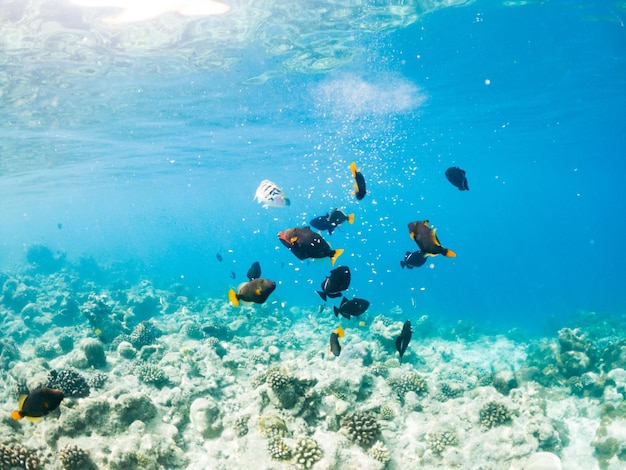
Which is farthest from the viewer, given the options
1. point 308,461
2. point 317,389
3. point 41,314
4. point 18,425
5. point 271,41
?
point 41,314

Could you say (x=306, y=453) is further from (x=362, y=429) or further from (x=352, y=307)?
(x=352, y=307)

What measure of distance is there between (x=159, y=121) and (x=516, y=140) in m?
35.1

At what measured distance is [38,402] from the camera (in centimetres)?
483

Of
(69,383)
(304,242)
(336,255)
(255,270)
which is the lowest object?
(69,383)

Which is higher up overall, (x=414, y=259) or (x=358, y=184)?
(x=358, y=184)

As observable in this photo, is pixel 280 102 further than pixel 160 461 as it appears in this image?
Yes

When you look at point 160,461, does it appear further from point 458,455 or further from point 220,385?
point 458,455

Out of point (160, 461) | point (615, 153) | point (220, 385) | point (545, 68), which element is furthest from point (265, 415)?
point (615, 153)

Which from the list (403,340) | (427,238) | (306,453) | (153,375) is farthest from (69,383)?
(427,238)

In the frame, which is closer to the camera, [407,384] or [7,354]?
[407,384]

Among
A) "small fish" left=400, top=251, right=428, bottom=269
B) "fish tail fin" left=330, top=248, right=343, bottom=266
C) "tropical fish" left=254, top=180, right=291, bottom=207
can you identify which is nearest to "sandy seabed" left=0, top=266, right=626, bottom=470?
"small fish" left=400, top=251, right=428, bottom=269

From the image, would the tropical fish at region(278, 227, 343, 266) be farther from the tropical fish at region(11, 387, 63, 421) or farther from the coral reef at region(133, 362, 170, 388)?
the coral reef at region(133, 362, 170, 388)

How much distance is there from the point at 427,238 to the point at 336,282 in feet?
4.31

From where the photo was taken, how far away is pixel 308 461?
537 cm
